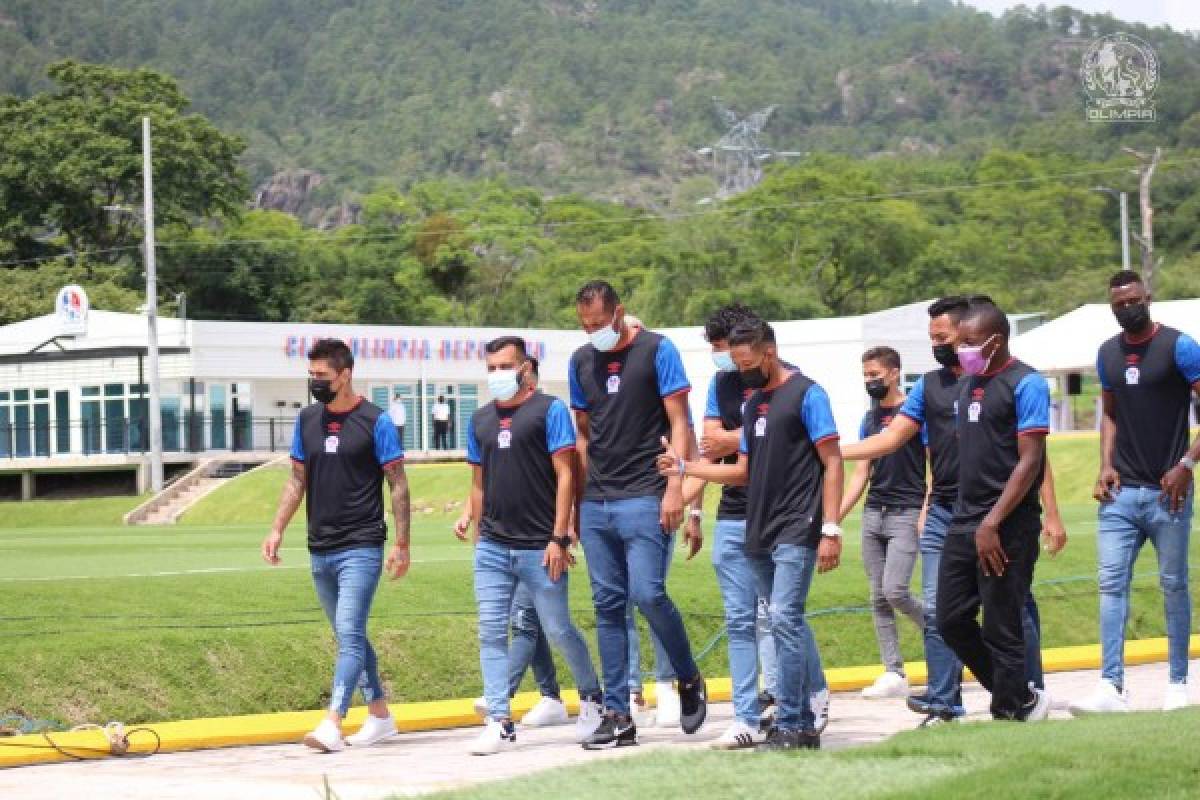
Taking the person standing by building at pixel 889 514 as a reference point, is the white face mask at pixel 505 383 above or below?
above

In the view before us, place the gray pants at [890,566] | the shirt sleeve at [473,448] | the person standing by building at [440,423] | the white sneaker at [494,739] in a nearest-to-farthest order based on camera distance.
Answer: the white sneaker at [494,739], the shirt sleeve at [473,448], the gray pants at [890,566], the person standing by building at [440,423]

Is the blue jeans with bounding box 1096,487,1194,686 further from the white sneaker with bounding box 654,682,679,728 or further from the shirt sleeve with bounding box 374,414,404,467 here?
the shirt sleeve with bounding box 374,414,404,467

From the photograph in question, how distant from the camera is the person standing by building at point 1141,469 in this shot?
39.8 feet

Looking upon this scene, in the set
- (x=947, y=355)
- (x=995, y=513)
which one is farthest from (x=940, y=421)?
(x=995, y=513)

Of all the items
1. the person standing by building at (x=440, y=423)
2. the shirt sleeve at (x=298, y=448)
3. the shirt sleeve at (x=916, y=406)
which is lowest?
the person standing by building at (x=440, y=423)

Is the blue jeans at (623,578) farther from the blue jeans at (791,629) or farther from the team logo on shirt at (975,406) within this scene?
the team logo on shirt at (975,406)

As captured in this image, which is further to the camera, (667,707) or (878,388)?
(878,388)

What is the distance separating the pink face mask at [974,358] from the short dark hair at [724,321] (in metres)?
1.16

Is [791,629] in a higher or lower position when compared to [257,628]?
higher

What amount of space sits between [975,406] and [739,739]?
7.07 feet

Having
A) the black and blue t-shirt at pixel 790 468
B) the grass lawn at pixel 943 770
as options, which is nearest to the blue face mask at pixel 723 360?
the black and blue t-shirt at pixel 790 468

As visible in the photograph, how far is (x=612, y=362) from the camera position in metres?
12.0

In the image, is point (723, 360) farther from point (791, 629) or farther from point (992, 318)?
point (791, 629)
